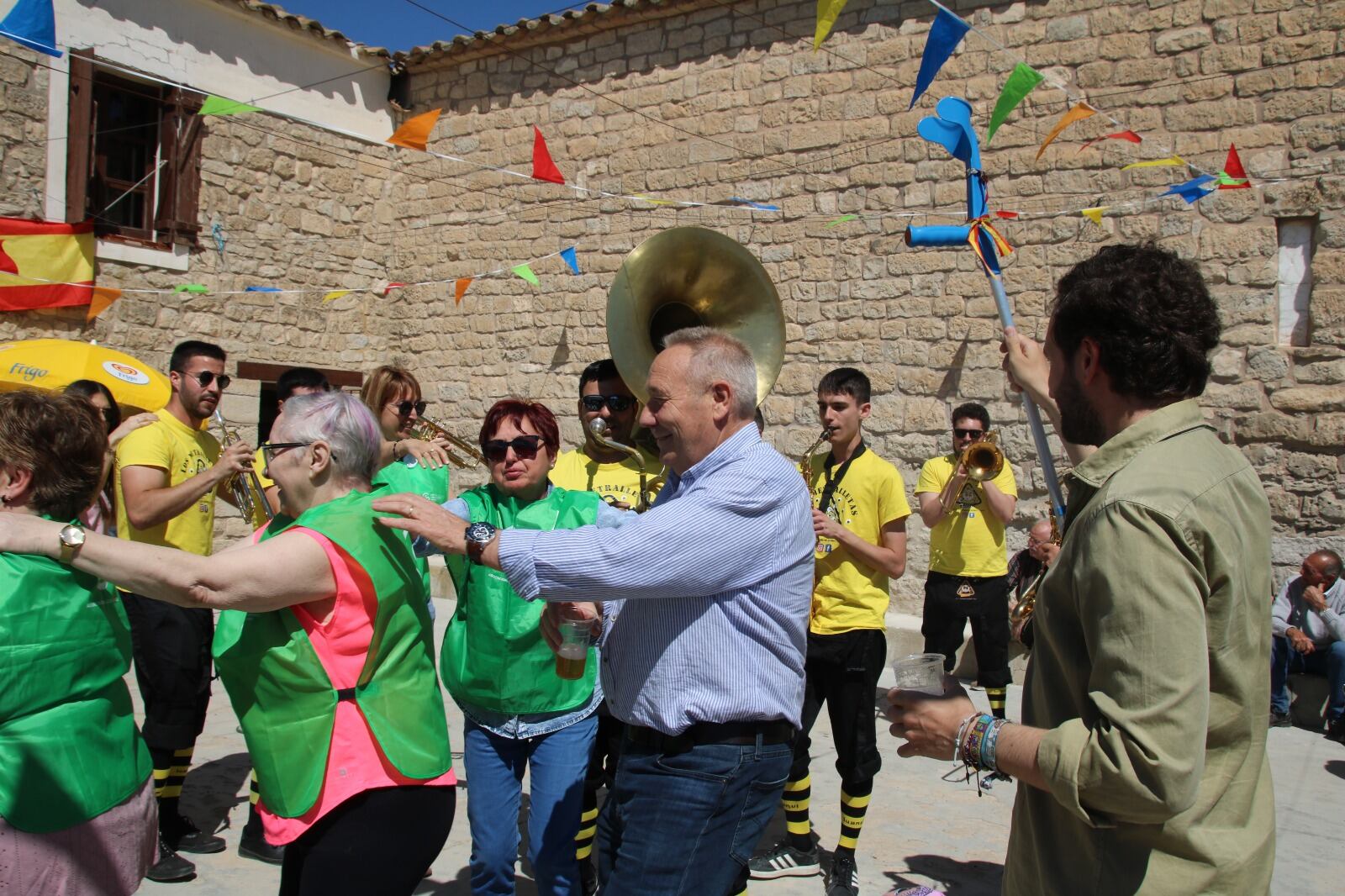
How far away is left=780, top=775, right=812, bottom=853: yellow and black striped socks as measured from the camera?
4.02 metres

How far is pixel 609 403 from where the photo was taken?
436 centimetres

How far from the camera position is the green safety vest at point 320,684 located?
215 centimetres

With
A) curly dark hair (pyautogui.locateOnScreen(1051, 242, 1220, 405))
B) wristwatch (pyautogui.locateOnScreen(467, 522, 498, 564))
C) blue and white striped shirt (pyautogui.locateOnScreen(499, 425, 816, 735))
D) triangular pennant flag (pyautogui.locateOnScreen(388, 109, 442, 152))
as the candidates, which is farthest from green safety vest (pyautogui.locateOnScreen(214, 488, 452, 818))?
triangular pennant flag (pyautogui.locateOnScreen(388, 109, 442, 152))

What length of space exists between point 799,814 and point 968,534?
239 cm

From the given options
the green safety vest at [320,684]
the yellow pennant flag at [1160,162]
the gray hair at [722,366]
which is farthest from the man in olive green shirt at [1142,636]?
the yellow pennant flag at [1160,162]

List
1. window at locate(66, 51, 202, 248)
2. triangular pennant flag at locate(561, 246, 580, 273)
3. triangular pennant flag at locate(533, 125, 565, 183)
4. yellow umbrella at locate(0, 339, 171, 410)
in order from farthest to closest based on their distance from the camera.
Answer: triangular pennant flag at locate(561, 246, 580, 273)
window at locate(66, 51, 202, 248)
triangular pennant flag at locate(533, 125, 565, 183)
yellow umbrella at locate(0, 339, 171, 410)

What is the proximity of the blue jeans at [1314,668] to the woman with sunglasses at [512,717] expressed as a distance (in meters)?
5.16

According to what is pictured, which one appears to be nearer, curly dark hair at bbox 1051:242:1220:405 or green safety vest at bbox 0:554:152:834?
curly dark hair at bbox 1051:242:1220:405

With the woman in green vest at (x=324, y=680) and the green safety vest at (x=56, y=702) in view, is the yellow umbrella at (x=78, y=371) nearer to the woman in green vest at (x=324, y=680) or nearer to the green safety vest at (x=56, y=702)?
the green safety vest at (x=56, y=702)

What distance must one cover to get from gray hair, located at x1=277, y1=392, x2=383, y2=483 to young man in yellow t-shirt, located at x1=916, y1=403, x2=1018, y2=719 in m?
3.82

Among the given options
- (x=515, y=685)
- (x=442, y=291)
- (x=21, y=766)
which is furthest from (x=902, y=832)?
(x=442, y=291)

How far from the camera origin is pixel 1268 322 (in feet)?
24.3

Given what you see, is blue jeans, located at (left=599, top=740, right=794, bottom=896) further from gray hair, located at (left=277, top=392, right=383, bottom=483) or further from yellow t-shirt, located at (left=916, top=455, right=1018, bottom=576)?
yellow t-shirt, located at (left=916, top=455, right=1018, bottom=576)

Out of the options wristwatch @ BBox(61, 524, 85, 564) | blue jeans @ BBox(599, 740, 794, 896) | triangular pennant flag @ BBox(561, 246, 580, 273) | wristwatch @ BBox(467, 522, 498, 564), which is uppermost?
triangular pennant flag @ BBox(561, 246, 580, 273)
